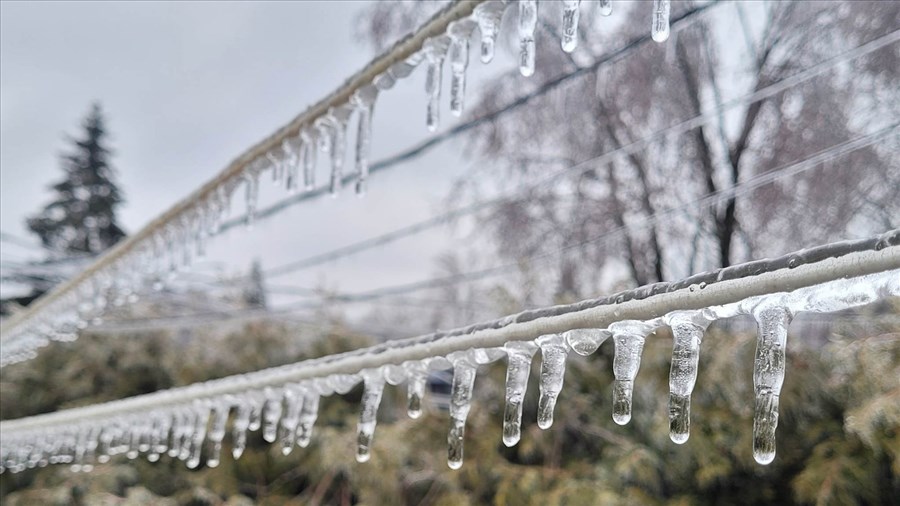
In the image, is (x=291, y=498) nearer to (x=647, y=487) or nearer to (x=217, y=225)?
(x=647, y=487)

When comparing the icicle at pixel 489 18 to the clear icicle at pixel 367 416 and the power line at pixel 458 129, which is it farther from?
the power line at pixel 458 129

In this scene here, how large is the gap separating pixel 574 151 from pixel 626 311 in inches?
106

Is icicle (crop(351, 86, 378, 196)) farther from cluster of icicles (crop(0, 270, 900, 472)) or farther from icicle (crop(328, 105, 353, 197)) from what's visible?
cluster of icicles (crop(0, 270, 900, 472))

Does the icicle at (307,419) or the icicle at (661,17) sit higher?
the icicle at (661,17)

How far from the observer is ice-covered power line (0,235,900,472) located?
19 cm

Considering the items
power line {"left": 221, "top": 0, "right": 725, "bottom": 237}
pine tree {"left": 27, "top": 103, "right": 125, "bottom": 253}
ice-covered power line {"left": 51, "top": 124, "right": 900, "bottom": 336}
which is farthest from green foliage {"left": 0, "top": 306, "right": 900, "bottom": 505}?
pine tree {"left": 27, "top": 103, "right": 125, "bottom": 253}

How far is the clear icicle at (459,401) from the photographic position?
0.33 m

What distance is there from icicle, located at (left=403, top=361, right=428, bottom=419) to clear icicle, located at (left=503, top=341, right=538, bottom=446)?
0.05 m

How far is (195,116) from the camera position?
2689 millimetres

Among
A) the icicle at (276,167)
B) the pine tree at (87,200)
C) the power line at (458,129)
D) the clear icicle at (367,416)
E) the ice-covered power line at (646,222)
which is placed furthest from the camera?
the pine tree at (87,200)

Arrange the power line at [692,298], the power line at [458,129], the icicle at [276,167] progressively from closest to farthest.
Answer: the power line at [692,298] → the icicle at [276,167] → the power line at [458,129]

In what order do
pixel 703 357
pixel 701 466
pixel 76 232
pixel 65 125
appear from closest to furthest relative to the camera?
pixel 701 466, pixel 703 357, pixel 65 125, pixel 76 232

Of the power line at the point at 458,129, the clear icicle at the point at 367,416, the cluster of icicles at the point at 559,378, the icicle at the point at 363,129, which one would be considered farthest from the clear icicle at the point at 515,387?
the power line at the point at 458,129

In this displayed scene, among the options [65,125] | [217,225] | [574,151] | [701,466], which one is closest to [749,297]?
[217,225]
